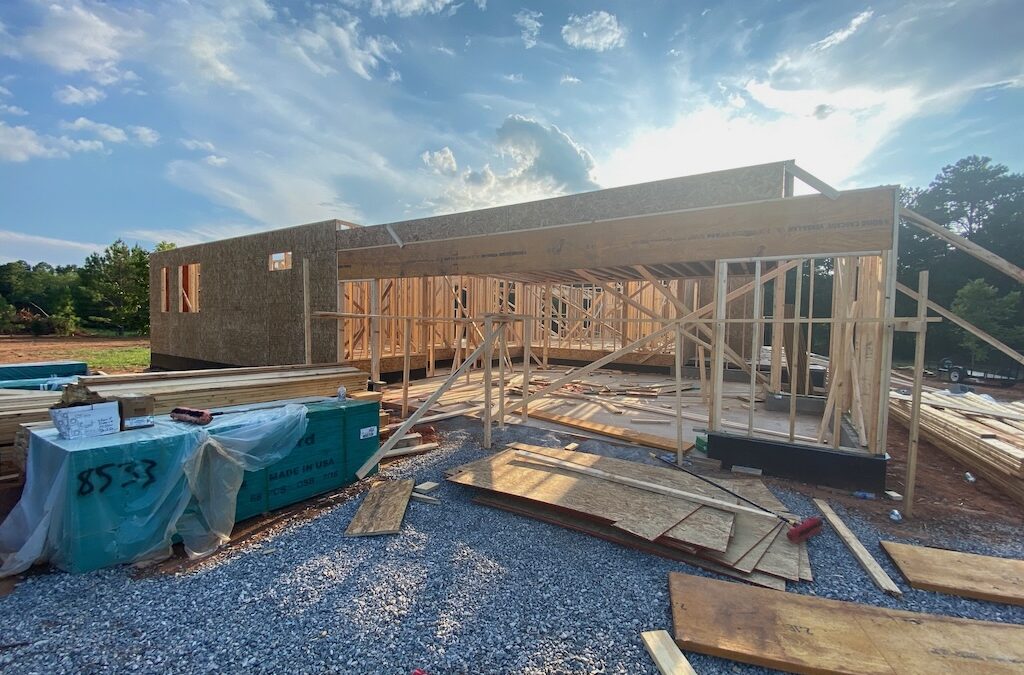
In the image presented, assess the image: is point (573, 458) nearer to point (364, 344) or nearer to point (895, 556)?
point (895, 556)

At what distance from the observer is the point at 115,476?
3.30 m

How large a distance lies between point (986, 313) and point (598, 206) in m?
20.5

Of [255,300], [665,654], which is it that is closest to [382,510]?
[665,654]

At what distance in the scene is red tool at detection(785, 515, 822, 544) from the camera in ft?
12.2

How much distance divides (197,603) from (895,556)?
5228 mm

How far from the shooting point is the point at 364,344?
11969mm

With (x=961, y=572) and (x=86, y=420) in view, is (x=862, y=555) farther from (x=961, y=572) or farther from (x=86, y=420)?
(x=86, y=420)

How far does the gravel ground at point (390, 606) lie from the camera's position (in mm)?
2486

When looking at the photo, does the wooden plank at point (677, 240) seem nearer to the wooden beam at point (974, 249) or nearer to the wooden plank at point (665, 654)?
the wooden beam at point (974, 249)

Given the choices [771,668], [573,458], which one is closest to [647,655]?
[771,668]

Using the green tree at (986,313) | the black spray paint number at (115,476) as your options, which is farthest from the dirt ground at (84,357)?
the green tree at (986,313)

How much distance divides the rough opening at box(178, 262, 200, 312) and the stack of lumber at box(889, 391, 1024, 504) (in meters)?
18.2

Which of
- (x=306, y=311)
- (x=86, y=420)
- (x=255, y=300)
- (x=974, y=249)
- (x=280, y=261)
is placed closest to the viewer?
(x=86, y=420)

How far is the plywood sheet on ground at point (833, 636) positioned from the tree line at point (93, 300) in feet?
120
